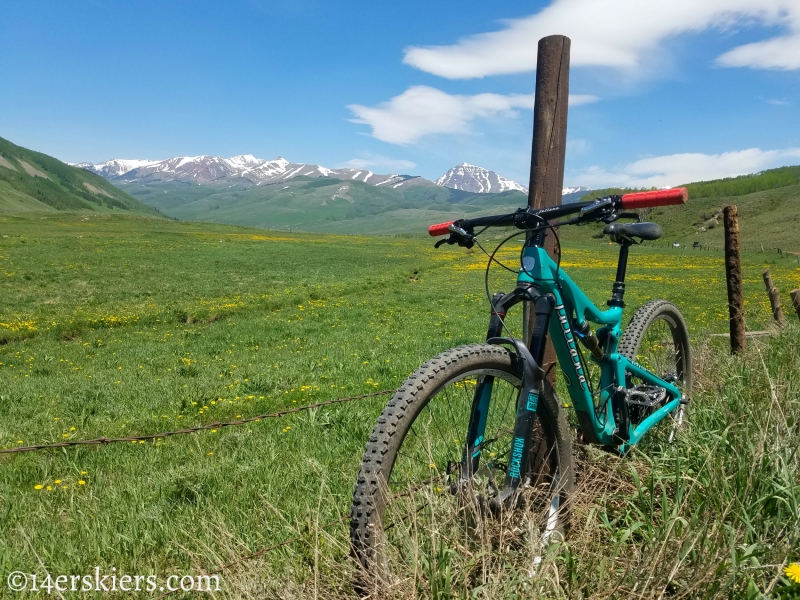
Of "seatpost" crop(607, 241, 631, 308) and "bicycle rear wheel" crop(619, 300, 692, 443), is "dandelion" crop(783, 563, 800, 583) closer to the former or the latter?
"seatpost" crop(607, 241, 631, 308)

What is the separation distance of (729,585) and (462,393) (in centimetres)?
147

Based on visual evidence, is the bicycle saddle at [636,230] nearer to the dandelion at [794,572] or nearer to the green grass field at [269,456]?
the green grass field at [269,456]

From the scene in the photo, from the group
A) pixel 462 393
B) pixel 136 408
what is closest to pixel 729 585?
pixel 462 393

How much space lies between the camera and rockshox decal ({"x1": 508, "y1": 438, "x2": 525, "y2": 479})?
2.67 meters

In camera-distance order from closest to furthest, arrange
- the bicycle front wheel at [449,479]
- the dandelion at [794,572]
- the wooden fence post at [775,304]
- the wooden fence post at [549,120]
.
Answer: the dandelion at [794,572], the bicycle front wheel at [449,479], the wooden fence post at [549,120], the wooden fence post at [775,304]

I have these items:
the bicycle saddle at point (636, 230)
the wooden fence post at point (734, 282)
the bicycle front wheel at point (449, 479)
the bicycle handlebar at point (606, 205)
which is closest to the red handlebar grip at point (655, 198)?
the bicycle handlebar at point (606, 205)

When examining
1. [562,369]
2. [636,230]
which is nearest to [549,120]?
[636,230]

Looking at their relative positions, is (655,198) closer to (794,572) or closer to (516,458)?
(516,458)

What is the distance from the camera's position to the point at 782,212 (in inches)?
4547

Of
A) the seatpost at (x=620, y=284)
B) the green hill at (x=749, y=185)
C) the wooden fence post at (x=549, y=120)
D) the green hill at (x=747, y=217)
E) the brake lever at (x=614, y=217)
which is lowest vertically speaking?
the seatpost at (x=620, y=284)


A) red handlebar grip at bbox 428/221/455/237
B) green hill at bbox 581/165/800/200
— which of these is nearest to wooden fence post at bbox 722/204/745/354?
red handlebar grip at bbox 428/221/455/237

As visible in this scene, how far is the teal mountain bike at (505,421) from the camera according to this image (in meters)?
2.29

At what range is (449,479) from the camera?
2740 millimetres

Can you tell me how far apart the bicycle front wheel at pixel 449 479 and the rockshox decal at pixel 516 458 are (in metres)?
0.11
